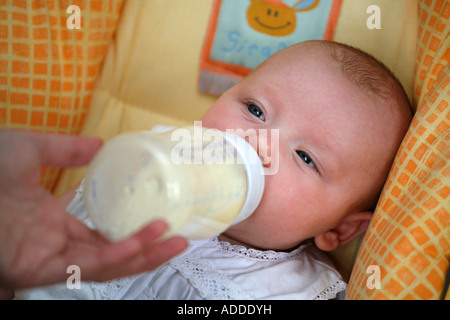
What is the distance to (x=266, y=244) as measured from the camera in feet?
3.60

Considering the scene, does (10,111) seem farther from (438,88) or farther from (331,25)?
(438,88)

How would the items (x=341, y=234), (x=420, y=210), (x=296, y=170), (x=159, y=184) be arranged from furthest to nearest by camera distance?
(x=341, y=234) < (x=296, y=170) < (x=420, y=210) < (x=159, y=184)

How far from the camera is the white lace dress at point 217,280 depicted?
1.02 metres

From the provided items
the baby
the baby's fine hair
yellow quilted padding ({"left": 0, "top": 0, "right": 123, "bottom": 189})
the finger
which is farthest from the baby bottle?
yellow quilted padding ({"left": 0, "top": 0, "right": 123, "bottom": 189})

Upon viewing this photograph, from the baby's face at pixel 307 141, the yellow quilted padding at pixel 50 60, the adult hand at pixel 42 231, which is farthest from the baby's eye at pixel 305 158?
the yellow quilted padding at pixel 50 60

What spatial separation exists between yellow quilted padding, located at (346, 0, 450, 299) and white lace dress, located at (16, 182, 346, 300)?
0.16m

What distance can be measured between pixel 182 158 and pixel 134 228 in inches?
4.6

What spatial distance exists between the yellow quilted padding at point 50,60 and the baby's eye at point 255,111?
465 millimetres

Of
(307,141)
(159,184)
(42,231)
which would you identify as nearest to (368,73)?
(307,141)

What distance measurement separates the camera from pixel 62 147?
30.1 inches

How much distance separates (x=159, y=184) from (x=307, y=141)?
0.41m

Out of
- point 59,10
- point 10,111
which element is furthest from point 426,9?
point 10,111

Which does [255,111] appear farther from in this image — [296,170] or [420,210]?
[420,210]
